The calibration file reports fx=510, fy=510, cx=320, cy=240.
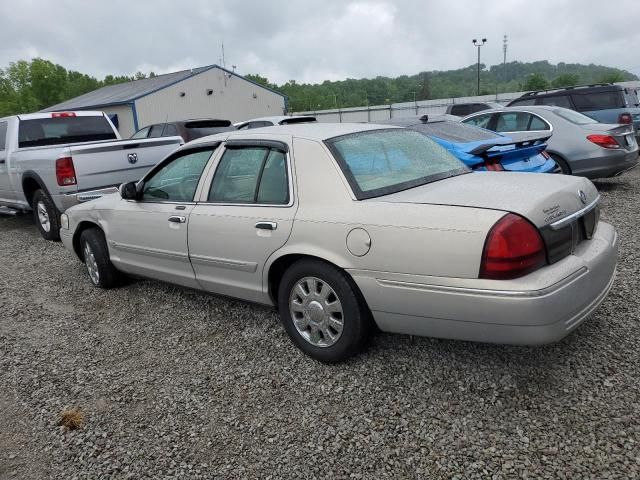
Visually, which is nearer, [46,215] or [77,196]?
[77,196]

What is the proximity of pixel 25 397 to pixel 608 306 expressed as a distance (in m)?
4.09

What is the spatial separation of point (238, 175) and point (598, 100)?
11079mm

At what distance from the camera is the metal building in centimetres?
2930

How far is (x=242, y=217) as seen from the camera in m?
3.57

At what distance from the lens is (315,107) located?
89.1 m

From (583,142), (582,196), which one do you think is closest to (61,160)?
(582,196)

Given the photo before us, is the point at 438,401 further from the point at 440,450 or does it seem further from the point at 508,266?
the point at 508,266

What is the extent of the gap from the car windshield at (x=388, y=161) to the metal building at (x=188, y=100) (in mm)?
27228

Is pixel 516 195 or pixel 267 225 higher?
pixel 516 195

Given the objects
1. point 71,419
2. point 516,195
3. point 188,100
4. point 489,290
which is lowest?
point 71,419

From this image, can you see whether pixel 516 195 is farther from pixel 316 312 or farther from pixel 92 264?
pixel 92 264

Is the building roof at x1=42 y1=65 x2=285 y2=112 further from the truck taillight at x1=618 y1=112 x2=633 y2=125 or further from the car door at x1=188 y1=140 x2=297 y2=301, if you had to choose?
the car door at x1=188 y1=140 x2=297 y2=301

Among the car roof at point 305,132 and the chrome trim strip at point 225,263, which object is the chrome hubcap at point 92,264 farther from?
the car roof at point 305,132

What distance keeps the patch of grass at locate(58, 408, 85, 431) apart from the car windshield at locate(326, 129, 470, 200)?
2.09 m
